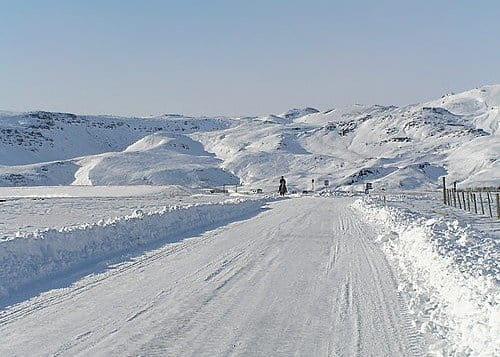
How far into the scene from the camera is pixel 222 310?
8844 millimetres

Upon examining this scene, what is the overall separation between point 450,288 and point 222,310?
3607 millimetres

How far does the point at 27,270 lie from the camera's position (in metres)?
11.7

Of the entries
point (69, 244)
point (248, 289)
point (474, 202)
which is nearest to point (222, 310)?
point (248, 289)

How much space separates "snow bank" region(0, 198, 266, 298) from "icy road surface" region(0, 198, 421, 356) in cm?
105

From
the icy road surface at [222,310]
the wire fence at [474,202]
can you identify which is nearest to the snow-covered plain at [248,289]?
Answer: the icy road surface at [222,310]

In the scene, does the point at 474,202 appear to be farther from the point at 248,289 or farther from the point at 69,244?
the point at 248,289

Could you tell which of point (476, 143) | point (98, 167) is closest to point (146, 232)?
point (98, 167)

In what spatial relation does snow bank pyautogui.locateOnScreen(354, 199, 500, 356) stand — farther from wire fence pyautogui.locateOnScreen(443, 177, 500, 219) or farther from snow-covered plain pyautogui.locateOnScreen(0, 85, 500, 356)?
wire fence pyautogui.locateOnScreen(443, 177, 500, 219)

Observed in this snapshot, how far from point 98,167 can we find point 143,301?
457ft

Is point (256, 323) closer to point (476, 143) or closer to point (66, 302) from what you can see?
point (66, 302)

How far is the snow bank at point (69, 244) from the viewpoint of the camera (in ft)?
38.1

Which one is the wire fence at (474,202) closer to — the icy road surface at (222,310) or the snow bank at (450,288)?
the snow bank at (450,288)

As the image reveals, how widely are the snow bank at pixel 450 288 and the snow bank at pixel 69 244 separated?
6690 millimetres

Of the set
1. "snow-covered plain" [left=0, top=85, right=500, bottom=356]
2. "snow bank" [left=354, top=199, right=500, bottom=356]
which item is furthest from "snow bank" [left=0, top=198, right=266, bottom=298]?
"snow bank" [left=354, top=199, right=500, bottom=356]
